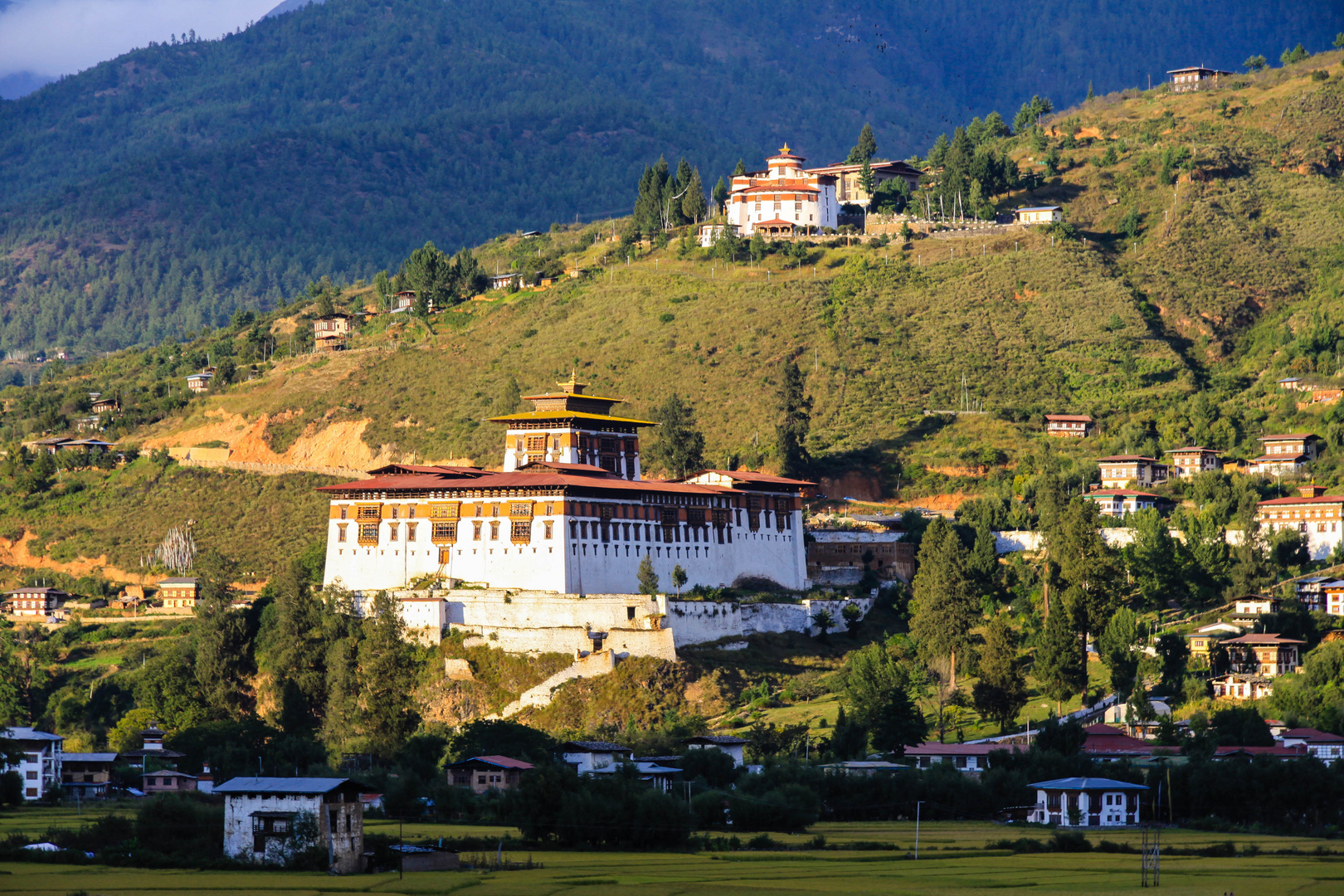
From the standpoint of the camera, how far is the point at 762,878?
1907 inches

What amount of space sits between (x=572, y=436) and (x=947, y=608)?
960 inches

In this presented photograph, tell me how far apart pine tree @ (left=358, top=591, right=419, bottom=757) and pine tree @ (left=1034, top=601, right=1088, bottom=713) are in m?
26.5

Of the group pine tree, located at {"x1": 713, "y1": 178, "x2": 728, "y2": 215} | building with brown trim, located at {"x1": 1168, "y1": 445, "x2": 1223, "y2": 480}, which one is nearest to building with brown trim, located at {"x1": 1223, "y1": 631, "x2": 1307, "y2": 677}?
building with brown trim, located at {"x1": 1168, "y1": 445, "x2": 1223, "y2": 480}

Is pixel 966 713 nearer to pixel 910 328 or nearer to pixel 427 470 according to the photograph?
pixel 427 470

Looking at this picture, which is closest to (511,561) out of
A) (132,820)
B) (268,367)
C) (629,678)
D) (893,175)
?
(629,678)

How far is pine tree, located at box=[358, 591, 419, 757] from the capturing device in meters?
77.2

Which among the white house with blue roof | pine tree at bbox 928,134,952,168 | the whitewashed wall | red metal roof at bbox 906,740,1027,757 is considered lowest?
the white house with blue roof

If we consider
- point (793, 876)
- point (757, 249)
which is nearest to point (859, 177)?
point (757, 249)

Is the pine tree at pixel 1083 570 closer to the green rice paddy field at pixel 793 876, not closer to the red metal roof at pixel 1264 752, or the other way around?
the red metal roof at pixel 1264 752

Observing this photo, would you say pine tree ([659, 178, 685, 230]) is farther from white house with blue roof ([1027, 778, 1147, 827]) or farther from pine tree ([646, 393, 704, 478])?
white house with blue roof ([1027, 778, 1147, 827])

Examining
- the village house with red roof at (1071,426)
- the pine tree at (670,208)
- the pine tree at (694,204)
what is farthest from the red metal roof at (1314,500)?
the pine tree at (670,208)

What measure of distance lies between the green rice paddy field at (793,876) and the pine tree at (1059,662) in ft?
67.4

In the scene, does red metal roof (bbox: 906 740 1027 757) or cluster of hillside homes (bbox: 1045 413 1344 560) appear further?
A: cluster of hillside homes (bbox: 1045 413 1344 560)

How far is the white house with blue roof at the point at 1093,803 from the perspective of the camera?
62531 millimetres
